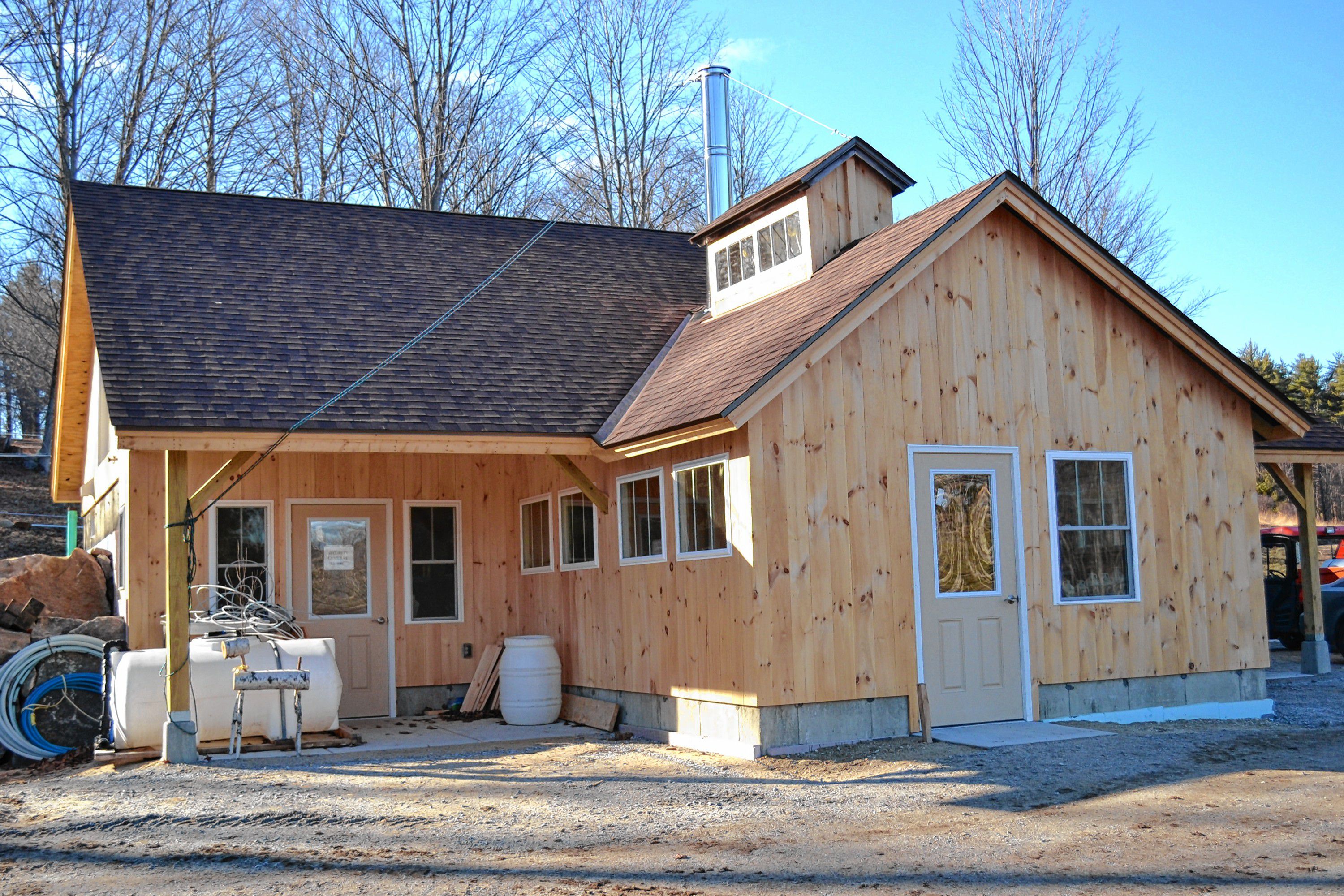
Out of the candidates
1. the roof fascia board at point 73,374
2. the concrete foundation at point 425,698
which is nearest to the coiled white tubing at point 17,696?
the concrete foundation at point 425,698

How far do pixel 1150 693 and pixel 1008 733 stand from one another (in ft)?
6.60

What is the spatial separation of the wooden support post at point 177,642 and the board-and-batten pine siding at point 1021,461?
4.58 metres

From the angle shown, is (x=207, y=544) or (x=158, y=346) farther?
(x=207, y=544)

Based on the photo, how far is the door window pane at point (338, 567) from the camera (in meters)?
12.7

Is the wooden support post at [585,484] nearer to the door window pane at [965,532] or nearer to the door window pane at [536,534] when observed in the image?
the door window pane at [536,534]

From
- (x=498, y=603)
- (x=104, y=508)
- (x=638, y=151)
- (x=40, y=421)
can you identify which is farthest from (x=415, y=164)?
(x=40, y=421)

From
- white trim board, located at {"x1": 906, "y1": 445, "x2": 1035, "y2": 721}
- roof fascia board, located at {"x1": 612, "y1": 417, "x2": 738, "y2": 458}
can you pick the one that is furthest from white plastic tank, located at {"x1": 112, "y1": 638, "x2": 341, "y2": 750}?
white trim board, located at {"x1": 906, "y1": 445, "x2": 1035, "y2": 721}

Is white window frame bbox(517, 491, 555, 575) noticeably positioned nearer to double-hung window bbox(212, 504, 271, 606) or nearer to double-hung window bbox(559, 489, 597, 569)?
double-hung window bbox(559, 489, 597, 569)

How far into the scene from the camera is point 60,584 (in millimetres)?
12688

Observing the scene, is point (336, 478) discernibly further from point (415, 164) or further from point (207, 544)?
point (415, 164)

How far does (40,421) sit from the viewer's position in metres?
47.4

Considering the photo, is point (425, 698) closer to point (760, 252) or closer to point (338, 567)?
point (338, 567)

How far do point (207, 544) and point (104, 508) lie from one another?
3.05 m

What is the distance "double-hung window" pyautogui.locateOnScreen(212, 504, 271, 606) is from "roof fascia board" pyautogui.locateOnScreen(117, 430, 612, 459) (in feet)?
7.83
